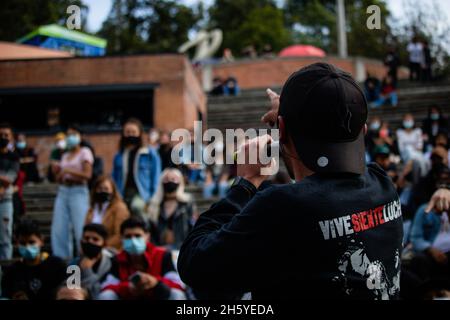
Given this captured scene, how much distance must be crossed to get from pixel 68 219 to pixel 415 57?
53.6ft

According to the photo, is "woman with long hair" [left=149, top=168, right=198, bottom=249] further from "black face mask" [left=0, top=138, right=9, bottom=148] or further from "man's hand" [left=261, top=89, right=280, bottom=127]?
"man's hand" [left=261, top=89, right=280, bottom=127]

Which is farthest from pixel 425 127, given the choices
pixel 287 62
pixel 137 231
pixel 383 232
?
pixel 287 62

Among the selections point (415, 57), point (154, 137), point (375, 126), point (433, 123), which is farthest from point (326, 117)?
point (415, 57)

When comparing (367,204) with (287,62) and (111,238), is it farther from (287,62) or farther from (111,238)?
(287,62)

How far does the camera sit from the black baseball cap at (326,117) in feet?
6.01

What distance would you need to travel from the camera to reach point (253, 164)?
81.1 inches

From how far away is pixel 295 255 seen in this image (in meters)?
1.79

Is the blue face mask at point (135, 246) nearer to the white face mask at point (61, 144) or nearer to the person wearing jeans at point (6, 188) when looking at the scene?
the person wearing jeans at point (6, 188)

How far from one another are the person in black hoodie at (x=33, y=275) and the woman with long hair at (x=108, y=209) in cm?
89

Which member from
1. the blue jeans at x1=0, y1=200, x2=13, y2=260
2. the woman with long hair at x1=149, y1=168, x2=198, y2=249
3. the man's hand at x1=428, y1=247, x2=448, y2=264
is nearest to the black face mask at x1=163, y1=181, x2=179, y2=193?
the woman with long hair at x1=149, y1=168, x2=198, y2=249

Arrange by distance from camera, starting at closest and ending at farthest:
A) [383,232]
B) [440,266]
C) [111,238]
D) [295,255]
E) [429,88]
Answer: [295,255]
[383,232]
[440,266]
[111,238]
[429,88]

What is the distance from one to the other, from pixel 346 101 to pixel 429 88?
71.4 feet

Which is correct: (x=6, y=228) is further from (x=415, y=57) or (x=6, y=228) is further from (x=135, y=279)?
(x=415, y=57)
